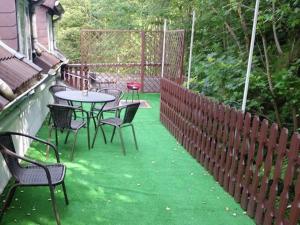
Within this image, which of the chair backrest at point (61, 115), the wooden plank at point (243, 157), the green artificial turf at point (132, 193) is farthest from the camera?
the chair backrest at point (61, 115)

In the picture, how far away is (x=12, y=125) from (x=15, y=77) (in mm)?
1088

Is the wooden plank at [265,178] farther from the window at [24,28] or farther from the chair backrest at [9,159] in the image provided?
the window at [24,28]

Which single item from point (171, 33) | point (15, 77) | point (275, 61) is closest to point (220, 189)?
point (275, 61)

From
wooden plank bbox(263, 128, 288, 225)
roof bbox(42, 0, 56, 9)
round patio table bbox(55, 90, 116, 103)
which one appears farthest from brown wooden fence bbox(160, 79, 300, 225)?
roof bbox(42, 0, 56, 9)

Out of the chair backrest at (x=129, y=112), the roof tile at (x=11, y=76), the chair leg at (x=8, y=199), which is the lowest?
the chair leg at (x=8, y=199)

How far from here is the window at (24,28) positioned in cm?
501

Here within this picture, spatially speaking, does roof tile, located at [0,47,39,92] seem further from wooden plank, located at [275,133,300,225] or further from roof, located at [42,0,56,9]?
roof, located at [42,0,56,9]

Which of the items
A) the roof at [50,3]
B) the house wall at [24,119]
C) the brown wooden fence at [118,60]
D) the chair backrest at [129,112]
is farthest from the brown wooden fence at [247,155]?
the brown wooden fence at [118,60]

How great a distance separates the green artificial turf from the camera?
127 inches

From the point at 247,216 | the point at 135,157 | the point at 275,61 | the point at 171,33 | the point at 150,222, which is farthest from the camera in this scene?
the point at 171,33

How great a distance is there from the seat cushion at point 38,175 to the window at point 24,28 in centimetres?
242

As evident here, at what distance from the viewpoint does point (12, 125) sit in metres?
4.30

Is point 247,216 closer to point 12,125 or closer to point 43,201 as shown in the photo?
point 43,201

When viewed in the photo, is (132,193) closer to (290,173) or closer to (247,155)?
(247,155)
